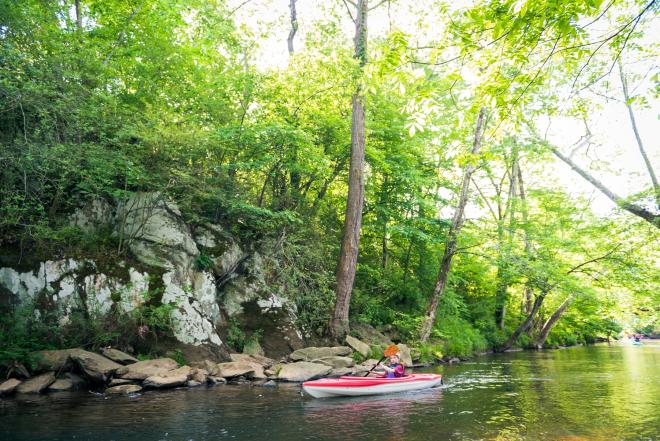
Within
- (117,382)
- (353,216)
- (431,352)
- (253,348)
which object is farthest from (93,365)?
(431,352)

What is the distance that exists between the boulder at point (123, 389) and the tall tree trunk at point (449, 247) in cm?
1021

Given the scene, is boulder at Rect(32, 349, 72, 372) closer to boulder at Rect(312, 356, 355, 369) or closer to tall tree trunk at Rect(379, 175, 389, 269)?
boulder at Rect(312, 356, 355, 369)

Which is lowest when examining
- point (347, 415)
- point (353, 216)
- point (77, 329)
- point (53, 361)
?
point (347, 415)

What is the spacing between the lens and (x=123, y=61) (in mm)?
13078

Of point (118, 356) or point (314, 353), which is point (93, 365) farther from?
point (314, 353)

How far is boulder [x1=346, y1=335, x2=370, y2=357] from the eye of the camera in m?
13.3

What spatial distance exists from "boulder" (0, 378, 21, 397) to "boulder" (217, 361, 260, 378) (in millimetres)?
3929

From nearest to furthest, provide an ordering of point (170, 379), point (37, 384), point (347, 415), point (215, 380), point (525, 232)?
point (347, 415), point (37, 384), point (170, 379), point (215, 380), point (525, 232)

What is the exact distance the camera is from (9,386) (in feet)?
27.7

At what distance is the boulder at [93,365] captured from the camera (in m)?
9.27

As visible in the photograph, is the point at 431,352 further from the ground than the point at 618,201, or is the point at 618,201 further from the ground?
the point at 618,201

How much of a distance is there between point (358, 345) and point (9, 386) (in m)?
8.57

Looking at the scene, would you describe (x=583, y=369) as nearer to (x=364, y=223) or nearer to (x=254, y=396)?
(x=364, y=223)

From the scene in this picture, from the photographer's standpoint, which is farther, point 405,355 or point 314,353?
point 405,355
